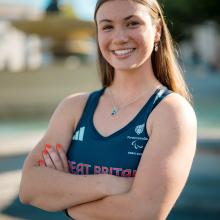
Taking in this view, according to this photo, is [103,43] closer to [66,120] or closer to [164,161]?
[66,120]

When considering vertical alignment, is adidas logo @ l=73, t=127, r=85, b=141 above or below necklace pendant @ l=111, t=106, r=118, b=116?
below

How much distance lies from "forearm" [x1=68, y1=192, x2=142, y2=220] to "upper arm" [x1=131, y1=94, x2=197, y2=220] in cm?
3

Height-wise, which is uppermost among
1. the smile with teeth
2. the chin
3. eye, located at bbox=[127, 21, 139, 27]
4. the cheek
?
eye, located at bbox=[127, 21, 139, 27]

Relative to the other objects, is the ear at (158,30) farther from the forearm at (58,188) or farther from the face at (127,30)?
the forearm at (58,188)

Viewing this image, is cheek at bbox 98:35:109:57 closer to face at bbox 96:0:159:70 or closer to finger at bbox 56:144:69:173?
face at bbox 96:0:159:70

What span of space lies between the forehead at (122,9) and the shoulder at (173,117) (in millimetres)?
364

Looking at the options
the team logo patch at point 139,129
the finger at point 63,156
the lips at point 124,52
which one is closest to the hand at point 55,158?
the finger at point 63,156

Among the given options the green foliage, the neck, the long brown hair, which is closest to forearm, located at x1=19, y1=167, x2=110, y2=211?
the neck

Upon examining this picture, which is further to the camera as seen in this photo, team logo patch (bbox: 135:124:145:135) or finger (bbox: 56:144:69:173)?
finger (bbox: 56:144:69:173)

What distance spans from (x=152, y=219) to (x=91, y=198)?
0.25m

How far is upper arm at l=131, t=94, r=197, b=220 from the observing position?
6.15 feet

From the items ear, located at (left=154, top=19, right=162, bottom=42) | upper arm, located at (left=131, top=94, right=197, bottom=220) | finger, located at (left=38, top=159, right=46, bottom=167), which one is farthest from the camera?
finger, located at (left=38, top=159, right=46, bottom=167)

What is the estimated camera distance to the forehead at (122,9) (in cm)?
200

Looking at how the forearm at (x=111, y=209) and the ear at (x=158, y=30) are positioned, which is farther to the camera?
the ear at (x=158, y=30)
